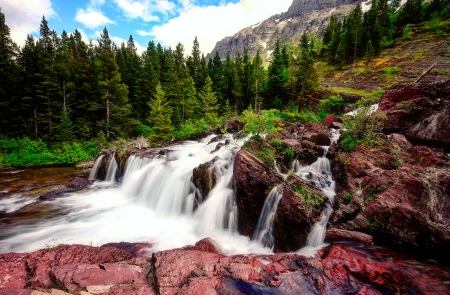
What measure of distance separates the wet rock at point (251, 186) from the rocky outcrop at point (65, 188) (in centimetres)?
1255

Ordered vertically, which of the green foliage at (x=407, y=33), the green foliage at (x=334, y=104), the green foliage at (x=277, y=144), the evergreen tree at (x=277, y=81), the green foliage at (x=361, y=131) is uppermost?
the green foliage at (x=407, y=33)

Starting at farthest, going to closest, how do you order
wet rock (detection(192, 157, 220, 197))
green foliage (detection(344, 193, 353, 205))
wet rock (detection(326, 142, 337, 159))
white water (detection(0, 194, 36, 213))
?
white water (detection(0, 194, 36, 213))
wet rock (detection(192, 157, 220, 197))
wet rock (detection(326, 142, 337, 159))
green foliage (detection(344, 193, 353, 205))

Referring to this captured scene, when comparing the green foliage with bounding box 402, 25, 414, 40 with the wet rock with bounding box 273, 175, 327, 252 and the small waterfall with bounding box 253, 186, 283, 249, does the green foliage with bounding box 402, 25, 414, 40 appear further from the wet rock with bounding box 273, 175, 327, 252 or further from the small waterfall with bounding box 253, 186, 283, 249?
the small waterfall with bounding box 253, 186, 283, 249

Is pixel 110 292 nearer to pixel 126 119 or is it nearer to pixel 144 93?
pixel 126 119

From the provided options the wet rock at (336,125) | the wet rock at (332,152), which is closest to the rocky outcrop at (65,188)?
the wet rock at (332,152)

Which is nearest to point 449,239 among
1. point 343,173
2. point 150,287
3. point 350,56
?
point 343,173

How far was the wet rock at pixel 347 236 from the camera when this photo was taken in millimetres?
6355

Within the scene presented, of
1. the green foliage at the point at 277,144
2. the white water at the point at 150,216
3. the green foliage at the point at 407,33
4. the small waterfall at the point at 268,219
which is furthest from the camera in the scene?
the green foliage at the point at 407,33

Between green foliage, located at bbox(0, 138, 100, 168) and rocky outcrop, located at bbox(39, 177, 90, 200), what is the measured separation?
28.5ft

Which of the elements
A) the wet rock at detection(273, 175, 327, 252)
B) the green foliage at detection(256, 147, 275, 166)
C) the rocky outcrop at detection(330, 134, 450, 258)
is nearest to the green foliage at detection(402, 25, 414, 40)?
the rocky outcrop at detection(330, 134, 450, 258)

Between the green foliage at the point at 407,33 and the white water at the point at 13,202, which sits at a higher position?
the green foliage at the point at 407,33

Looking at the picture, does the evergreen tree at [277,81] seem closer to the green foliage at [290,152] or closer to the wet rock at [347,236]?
the green foliage at [290,152]

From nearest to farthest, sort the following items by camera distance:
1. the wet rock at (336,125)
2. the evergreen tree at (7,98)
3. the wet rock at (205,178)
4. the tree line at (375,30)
→ 1. the wet rock at (205,178)
2. the wet rock at (336,125)
3. the evergreen tree at (7,98)
4. the tree line at (375,30)

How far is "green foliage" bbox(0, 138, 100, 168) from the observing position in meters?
21.4
